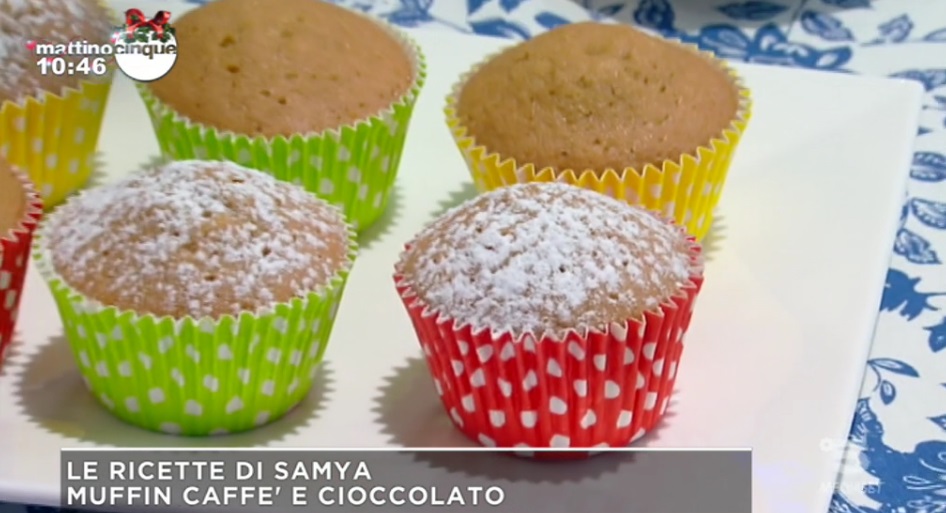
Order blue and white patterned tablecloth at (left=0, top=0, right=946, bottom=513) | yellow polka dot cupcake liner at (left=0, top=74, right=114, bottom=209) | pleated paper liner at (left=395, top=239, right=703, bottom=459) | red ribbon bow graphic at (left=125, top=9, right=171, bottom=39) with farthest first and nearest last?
1. red ribbon bow graphic at (left=125, top=9, right=171, bottom=39)
2. yellow polka dot cupcake liner at (left=0, top=74, right=114, bottom=209)
3. blue and white patterned tablecloth at (left=0, top=0, right=946, bottom=513)
4. pleated paper liner at (left=395, top=239, right=703, bottom=459)

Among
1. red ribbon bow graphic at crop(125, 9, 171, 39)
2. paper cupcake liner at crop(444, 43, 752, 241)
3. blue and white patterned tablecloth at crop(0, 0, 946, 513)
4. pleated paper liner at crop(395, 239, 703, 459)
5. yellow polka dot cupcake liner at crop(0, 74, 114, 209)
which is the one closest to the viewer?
pleated paper liner at crop(395, 239, 703, 459)

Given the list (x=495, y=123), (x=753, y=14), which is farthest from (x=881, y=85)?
(x=495, y=123)

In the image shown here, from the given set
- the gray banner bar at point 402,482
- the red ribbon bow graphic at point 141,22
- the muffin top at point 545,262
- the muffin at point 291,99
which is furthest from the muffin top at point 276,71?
the gray banner bar at point 402,482

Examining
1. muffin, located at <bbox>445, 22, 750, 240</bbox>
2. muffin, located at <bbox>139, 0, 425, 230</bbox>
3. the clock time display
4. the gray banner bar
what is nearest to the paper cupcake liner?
muffin, located at <bbox>445, 22, 750, 240</bbox>

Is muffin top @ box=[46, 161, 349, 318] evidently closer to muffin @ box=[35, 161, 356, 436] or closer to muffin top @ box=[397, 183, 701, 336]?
muffin @ box=[35, 161, 356, 436]

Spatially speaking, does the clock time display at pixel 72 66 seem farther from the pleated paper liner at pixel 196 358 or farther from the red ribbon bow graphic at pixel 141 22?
the pleated paper liner at pixel 196 358

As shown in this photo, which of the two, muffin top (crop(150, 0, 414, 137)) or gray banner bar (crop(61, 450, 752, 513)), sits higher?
muffin top (crop(150, 0, 414, 137))

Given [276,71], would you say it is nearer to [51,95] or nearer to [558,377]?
[51,95]

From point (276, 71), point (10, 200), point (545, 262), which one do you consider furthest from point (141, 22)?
point (545, 262)
